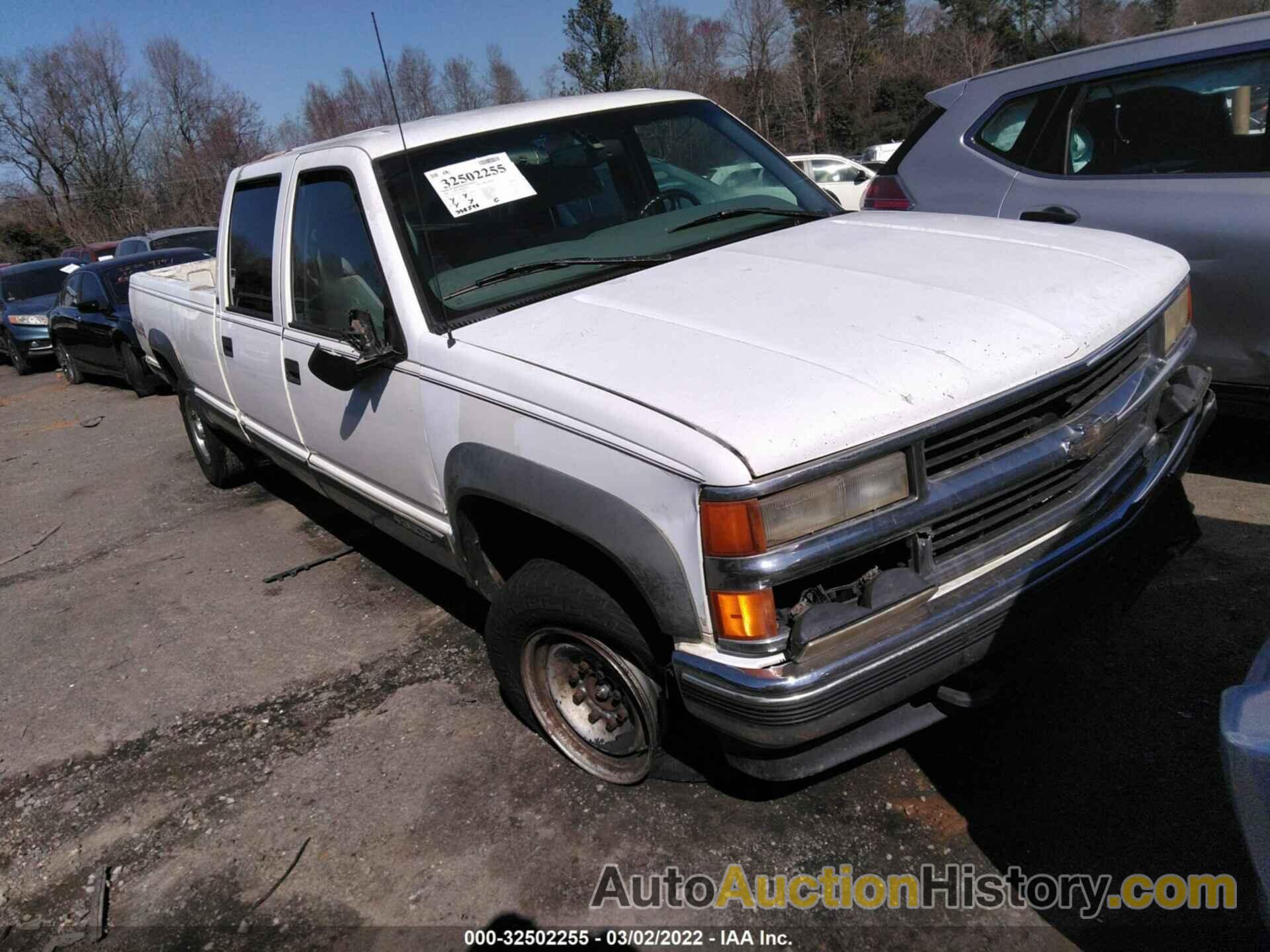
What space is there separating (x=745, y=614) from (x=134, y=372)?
10273 mm

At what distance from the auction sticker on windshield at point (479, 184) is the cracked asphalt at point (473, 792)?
1754mm

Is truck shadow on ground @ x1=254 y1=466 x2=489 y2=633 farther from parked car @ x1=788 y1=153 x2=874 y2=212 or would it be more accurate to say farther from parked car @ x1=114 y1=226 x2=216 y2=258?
parked car @ x1=788 y1=153 x2=874 y2=212

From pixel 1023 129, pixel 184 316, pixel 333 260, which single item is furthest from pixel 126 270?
pixel 1023 129

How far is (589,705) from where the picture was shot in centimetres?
298

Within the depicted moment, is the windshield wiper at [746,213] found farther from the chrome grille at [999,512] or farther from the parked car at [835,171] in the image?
the parked car at [835,171]

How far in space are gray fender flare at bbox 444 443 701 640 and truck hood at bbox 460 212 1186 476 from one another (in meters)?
0.27

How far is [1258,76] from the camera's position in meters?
4.21

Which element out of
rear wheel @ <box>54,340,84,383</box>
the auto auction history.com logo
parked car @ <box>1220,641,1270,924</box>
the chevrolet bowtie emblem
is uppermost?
the chevrolet bowtie emblem

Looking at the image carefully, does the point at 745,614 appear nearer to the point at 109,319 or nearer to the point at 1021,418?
the point at 1021,418

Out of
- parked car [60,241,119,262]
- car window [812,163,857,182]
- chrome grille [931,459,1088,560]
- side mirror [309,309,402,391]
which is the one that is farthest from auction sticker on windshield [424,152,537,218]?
parked car [60,241,119,262]

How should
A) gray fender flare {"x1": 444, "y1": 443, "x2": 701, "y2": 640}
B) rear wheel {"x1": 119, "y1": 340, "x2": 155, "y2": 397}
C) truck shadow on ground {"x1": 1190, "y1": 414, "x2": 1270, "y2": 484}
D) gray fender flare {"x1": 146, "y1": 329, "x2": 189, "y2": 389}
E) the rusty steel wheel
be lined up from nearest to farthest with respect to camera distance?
gray fender flare {"x1": 444, "y1": 443, "x2": 701, "y2": 640} < the rusty steel wheel < truck shadow on ground {"x1": 1190, "y1": 414, "x2": 1270, "y2": 484} < gray fender flare {"x1": 146, "y1": 329, "x2": 189, "y2": 389} < rear wheel {"x1": 119, "y1": 340, "x2": 155, "y2": 397}

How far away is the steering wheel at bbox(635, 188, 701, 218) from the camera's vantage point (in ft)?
12.0

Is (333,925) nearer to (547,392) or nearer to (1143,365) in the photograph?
(547,392)

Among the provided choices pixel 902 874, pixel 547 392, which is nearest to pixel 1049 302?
pixel 547 392
